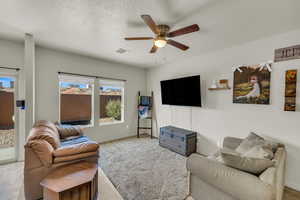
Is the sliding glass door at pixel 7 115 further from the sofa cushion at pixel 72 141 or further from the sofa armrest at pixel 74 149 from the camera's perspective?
the sofa armrest at pixel 74 149

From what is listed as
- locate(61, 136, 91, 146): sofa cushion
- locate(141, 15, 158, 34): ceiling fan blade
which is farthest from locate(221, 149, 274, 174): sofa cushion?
locate(61, 136, 91, 146): sofa cushion

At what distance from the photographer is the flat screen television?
10.9ft

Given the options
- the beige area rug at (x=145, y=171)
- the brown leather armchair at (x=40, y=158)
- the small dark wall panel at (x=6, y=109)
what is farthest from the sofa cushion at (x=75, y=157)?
the small dark wall panel at (x=6, y=109)

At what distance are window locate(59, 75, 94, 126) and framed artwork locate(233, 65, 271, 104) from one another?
12.3ft

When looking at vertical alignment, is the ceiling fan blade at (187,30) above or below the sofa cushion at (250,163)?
above

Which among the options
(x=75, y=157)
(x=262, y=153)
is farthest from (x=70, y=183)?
(x=262, y=153)

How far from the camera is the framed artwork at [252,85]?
2.48 m

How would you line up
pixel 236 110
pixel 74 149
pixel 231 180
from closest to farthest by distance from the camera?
pixel 231 180 → pixel 74 149 → pixel 236 110

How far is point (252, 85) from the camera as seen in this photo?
264 centimetres

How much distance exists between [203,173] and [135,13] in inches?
87.4

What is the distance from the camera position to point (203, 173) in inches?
61.2

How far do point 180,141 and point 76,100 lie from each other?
312 centimetres

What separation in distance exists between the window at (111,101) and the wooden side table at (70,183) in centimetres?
267

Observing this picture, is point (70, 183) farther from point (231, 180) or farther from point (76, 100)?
point (76, 100)
